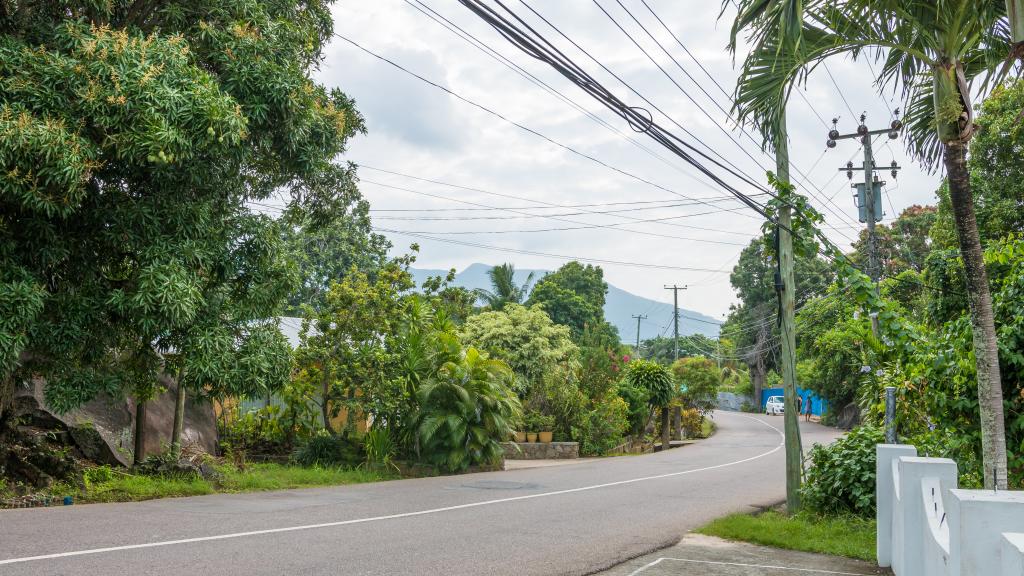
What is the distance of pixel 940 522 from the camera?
5969 millimetres

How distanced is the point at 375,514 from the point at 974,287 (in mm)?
7688

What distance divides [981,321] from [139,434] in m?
13.3

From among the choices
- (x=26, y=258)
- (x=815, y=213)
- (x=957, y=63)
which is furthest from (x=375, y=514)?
(x=957, y=63)

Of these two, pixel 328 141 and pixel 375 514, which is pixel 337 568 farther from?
pixel 328 141

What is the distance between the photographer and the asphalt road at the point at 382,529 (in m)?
7.57

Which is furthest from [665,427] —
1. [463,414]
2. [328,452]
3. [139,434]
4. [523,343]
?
[139,434]

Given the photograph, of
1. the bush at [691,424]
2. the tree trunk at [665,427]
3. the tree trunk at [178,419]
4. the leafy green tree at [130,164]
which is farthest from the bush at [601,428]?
the leafy green tree at [130,164]

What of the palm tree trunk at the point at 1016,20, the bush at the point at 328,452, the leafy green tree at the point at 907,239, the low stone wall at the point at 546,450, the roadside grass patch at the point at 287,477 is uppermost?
the leafy green tree at the point at 907,239

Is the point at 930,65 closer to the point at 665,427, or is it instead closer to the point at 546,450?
the point at 546,450

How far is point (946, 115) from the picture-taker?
24.6 ft

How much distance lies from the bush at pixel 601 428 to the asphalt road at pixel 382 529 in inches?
359

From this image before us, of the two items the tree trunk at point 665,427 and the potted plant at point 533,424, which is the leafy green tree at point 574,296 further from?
the potted plant at point 533,424

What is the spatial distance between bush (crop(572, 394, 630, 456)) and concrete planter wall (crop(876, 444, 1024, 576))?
56.0 feet

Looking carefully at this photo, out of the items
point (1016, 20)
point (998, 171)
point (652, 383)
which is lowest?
point (652, 383)
